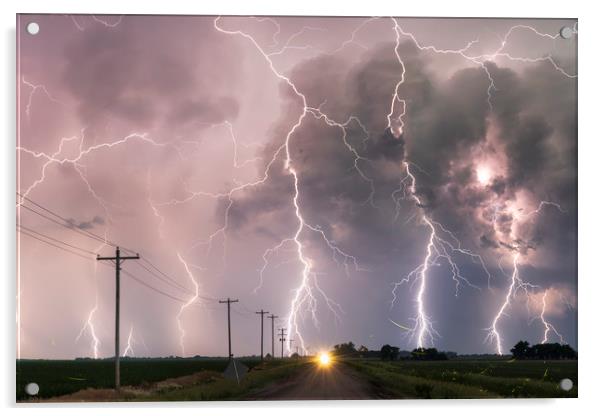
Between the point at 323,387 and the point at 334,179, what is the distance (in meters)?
2.64

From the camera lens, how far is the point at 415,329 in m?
9.84

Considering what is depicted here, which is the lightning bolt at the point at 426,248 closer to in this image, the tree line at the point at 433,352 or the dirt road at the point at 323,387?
the tree line at the point at 433,352

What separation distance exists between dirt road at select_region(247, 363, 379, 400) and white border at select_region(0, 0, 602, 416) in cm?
13

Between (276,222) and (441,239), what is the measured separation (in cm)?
214

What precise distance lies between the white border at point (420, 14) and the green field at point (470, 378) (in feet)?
0.38

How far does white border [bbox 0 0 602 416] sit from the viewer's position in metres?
9.40

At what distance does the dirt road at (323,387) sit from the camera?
9523 mm

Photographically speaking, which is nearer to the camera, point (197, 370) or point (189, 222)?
point (189, 222)

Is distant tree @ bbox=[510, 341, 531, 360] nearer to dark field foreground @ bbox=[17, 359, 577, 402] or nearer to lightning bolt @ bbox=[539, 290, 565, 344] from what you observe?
dark field foreground @ bbox=[17, 359, 577, 402]

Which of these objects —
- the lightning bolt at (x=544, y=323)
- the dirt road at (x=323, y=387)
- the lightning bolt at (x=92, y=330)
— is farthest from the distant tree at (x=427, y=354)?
the lightning bolt at (x=92, y=330)

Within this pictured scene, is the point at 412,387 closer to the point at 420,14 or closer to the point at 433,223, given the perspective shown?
the point at 433,223

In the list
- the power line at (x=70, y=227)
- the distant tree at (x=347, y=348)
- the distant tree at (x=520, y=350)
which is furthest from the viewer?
the distant tree at (x=347, y=348)
